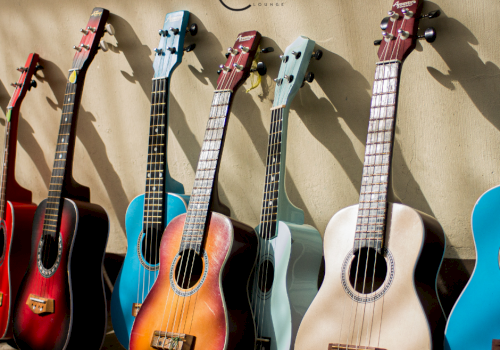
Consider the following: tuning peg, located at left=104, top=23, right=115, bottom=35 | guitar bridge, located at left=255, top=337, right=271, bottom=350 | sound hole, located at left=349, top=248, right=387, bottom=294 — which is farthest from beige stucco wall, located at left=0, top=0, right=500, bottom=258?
guitar bridge, located at left=255, top=337, right=271, bottom=350

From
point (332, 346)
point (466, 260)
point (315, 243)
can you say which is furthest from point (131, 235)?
point (466, 260)

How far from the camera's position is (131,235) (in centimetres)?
198

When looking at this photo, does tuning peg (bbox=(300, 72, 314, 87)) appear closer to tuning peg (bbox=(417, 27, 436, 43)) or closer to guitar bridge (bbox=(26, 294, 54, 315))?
tuning peg (bbox=(417, 27, 436, 43))

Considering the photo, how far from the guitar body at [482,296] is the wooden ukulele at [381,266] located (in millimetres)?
68

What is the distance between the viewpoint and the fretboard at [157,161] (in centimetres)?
192

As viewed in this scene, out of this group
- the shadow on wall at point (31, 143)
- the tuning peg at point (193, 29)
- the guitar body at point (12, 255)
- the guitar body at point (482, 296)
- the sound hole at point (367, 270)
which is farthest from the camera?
the shadow on wall at point (31, 143)

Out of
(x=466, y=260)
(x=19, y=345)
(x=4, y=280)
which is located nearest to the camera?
(x=466, y=260)

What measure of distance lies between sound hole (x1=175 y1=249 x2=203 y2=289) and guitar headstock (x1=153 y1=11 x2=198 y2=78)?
0.87m

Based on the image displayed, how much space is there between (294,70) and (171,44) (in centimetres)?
67

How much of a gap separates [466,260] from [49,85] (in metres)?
2.42

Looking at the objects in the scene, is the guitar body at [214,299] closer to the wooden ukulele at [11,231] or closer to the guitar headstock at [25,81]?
the wooden ukulele at [11,231]

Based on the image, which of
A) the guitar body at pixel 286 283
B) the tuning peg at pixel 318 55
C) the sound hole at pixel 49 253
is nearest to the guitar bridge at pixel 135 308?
the sound hole at pixel 49 253

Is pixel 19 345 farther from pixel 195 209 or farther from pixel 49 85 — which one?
pixel 49 85

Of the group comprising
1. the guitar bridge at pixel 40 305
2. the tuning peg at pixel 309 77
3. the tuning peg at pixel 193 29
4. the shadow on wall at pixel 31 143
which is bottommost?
the guitar bridge at pixel 40 305
